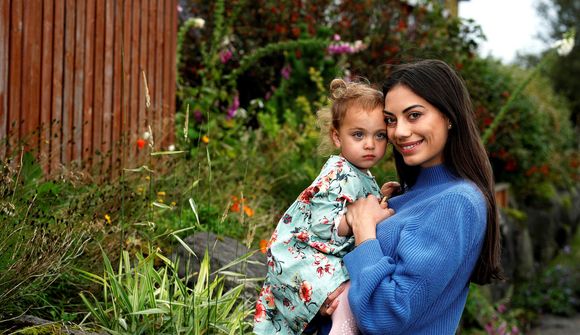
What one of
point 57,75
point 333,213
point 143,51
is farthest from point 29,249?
point 143,51

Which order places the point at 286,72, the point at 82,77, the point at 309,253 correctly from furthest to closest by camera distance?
the point at 286,72 < the point at 82,77 < the point at 309,253

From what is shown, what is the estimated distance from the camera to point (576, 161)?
1478 centimetres

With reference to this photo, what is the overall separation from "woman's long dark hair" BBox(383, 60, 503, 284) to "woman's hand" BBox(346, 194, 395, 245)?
267 millimetres

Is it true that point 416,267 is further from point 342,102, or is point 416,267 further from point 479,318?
point 479,318

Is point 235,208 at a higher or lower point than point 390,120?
lower

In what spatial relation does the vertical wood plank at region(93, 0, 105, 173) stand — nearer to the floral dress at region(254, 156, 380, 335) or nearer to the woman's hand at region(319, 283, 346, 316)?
the floral dress at region(254, 156, 380, 335)

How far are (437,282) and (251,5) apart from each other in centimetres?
752

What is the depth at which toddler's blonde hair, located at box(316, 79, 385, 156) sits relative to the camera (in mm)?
2797

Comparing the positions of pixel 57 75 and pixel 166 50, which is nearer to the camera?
pixel 57 75

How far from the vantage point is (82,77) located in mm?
5523

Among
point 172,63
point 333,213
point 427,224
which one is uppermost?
point 427,224

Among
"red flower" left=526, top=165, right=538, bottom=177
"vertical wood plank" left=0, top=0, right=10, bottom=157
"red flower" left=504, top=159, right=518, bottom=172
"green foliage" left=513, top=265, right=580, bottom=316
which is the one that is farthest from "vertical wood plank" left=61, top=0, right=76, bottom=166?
"red flower" left=526, top=165, right=538, bottom=177

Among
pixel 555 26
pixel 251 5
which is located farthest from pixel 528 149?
pixel 555 26

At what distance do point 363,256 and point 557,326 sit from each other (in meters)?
6.95
